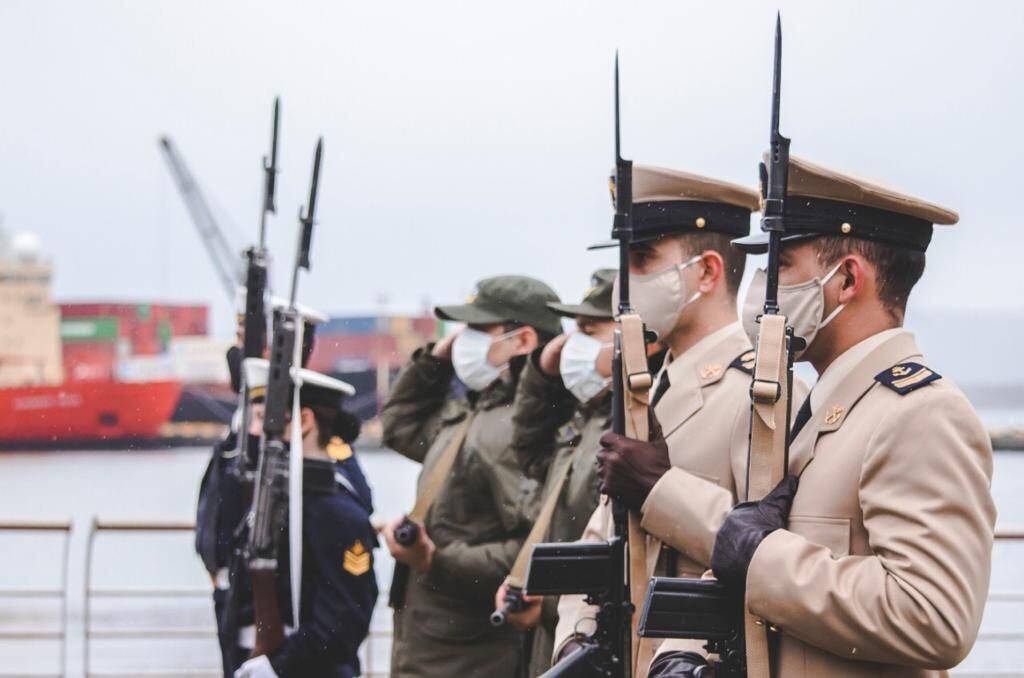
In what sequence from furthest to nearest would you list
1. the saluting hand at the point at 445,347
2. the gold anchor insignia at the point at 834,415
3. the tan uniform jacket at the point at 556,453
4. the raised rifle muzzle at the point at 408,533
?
1. the saluting hand at the point at 445,347
2. the raised rifle muzzle at the point at 408,533
3. the tan uniform jacket at the point at 556,453
4. the gold anchor insignia at the point at 834,415

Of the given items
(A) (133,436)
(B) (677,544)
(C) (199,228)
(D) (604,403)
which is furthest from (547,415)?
(A) (133,436)

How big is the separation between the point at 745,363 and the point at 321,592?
4.74ft

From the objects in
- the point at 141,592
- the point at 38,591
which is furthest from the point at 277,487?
the point at 38,591

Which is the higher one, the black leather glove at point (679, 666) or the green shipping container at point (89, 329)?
the green shipping container at point (89, 329)

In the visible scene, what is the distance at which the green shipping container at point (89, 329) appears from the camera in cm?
2744

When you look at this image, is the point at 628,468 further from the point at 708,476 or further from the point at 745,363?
the point at 745,363

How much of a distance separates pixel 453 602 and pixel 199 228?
68.1 feet

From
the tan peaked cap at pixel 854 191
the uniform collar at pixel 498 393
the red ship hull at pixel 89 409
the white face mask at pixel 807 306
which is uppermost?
the tan peaked cap at pixel 854 191

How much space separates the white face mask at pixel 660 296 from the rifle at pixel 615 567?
23 cm

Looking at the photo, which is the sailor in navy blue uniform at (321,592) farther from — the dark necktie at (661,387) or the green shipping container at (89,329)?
the green shipping container at (89,329)

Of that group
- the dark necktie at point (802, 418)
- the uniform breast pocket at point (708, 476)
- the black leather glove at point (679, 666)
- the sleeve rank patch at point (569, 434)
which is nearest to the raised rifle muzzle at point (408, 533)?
the sleeve rank patch at point (569, 434)

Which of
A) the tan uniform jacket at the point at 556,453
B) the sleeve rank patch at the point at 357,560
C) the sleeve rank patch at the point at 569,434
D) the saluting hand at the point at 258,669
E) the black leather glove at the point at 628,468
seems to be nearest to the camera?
the black leather glove at the point at 628,468

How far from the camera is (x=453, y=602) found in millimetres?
5027

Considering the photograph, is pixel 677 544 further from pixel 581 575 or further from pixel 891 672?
pixel 891 672
